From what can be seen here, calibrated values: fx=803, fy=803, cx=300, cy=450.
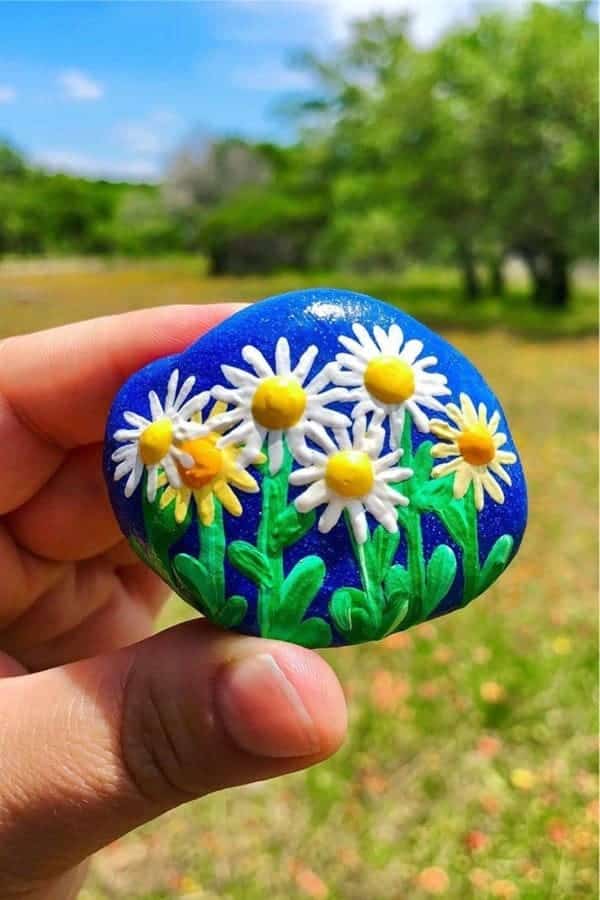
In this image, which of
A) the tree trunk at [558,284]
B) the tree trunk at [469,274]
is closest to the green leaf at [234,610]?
the tree trunk at [558,284]

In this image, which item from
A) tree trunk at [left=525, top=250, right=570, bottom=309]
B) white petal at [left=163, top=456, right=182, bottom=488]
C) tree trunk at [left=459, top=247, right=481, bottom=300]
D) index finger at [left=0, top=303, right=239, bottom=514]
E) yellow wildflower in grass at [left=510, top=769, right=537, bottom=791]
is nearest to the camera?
white petal at [left=163, top=456, right=182, bottom=488]

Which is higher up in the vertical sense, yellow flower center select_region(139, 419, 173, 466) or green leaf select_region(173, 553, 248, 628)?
yellow flower center select_region(139, 419, 173, 466)

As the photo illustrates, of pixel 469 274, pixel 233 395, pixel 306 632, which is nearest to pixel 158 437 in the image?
pixel 233 395

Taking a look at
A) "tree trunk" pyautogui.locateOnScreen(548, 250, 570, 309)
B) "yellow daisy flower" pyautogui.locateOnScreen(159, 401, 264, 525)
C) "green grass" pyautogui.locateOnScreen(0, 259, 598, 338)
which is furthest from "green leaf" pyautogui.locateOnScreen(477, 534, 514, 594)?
"tree trunk" pyautogui.locateOnScreen(548, 250, 570, 309)

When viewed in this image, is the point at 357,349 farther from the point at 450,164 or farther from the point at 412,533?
the point at 450,164

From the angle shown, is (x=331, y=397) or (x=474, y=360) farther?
(x=474, y=360)

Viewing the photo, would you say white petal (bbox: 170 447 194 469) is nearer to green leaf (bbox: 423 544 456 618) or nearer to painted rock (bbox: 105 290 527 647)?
painted rock (bbox: 105 290 527 647)
